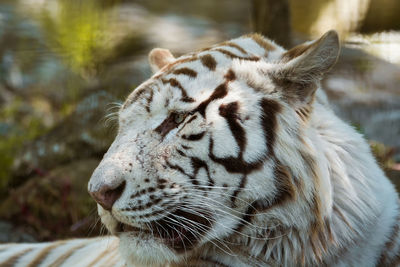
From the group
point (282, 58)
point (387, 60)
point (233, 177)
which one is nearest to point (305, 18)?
point (387, 60)

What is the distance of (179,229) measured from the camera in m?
1.85

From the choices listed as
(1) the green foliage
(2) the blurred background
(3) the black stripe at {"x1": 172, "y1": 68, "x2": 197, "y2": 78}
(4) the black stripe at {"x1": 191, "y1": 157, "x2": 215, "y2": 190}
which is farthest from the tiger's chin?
(1) the green foliage

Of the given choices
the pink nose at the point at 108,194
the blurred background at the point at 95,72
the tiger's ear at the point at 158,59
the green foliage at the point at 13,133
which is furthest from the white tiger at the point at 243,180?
the green foliage at the point at 13,133

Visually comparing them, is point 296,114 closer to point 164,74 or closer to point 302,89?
point 302,89

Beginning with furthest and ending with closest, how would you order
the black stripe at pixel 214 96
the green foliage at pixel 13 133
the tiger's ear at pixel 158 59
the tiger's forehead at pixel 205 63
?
1. the green foliage at pixel 13 133
2. the tiger's ear at pixel 158 59
3. the tiger's forehead at pixel 205 63
4. the black stripe at pixel 214 96

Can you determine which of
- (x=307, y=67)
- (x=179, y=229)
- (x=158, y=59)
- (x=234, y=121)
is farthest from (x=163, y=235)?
(x=158, y=59)

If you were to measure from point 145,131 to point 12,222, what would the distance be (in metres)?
3.09

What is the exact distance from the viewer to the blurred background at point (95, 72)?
173 inches

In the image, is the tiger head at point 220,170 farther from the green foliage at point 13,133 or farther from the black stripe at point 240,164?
the green foliage at point 13,133

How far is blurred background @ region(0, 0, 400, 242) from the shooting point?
4.40m

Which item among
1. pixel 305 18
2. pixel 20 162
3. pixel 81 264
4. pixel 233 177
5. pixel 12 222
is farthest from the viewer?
pixel 305 18

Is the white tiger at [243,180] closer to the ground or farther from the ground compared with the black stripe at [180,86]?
closer to the ground

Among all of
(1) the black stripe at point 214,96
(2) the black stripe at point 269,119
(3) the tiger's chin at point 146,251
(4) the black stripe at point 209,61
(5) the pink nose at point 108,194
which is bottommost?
(3) the tiger's chin at point 146,251

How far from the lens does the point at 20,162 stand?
5031 millimetres
